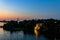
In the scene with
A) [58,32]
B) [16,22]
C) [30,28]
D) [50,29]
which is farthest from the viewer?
[16,22]

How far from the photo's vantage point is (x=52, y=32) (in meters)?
23.2

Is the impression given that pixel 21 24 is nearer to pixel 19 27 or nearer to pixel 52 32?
pixel 19 27

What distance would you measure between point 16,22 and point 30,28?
29.8 feet

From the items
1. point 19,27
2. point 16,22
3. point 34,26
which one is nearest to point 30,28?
point 34,26

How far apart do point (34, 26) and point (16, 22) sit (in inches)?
302

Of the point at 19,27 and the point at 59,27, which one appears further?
the point at 19,27

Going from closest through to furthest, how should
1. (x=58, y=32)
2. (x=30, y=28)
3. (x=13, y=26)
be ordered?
(x=58, y=32)
(x=30, y=28)
(x=13, y=26)

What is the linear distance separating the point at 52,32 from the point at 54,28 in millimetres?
974

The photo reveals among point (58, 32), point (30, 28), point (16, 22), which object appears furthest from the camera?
point (16, 22)

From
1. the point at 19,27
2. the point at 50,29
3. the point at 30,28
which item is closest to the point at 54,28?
the point at 50,29

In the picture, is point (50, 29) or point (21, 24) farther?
point (21, 24)

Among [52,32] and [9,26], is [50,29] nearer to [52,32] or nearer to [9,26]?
[52,32]

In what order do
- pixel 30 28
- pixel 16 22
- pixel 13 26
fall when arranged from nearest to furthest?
pixel 30 28 < pixel 13 26 < pixel 16 22

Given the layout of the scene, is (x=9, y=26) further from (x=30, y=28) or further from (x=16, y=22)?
(x=30, y=28)
